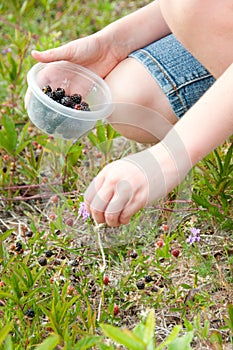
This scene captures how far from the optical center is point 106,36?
4.63ft

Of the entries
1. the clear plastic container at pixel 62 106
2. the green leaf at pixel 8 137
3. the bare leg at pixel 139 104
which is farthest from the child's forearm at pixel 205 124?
the green leaf at pixel 8 137

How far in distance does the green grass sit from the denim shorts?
14cm

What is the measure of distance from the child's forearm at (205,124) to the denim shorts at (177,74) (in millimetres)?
395

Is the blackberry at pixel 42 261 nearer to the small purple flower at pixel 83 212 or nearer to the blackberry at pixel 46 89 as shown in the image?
the small purple flower at pixel 83 212

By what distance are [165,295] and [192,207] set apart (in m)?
0.24

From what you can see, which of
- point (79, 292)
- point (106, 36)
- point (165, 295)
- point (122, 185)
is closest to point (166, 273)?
point (165, 295)

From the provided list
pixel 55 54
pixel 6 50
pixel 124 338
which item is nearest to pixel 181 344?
pixel 124 338

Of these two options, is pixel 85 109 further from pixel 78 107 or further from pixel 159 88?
pixel 159 88

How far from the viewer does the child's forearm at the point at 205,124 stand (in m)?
1.00

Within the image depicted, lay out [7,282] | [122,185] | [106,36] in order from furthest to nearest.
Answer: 1. [106,36]
2. [7,282]
3. [122,185]

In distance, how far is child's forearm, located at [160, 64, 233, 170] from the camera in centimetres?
100

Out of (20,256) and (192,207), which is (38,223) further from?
(192,207)

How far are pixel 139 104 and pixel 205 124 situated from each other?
0.44 m

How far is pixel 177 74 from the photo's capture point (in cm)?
142
